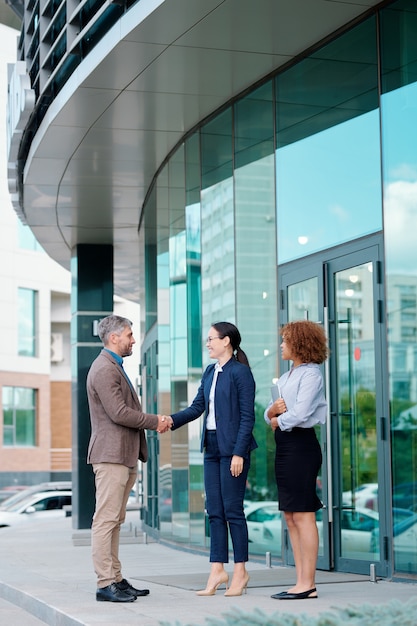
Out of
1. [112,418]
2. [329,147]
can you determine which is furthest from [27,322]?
[112,418]

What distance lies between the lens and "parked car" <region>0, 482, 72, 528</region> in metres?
23.7

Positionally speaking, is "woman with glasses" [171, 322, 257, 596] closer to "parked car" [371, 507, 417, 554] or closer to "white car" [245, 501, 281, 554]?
"parked car" [371, 507, 417, 554]

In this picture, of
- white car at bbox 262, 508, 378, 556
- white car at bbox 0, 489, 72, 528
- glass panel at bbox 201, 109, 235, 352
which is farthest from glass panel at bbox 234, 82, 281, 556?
white car at bbox 0, 489, 72, 528

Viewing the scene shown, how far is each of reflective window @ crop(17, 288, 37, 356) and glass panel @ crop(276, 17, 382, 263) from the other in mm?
38379

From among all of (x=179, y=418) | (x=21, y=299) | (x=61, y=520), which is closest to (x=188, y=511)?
(x=179, y=418)

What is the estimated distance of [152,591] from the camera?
8273 mm

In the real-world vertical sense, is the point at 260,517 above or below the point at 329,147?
below

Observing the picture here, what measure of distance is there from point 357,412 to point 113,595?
2.98 metres

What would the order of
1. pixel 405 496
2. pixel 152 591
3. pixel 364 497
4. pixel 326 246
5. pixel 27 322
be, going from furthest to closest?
pixel 27 322
pixel 326 246
pixel 364 497
pixel 405 496
pixel 152 591

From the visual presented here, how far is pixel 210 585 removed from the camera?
770 cm

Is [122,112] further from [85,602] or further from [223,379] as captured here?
[85,602]

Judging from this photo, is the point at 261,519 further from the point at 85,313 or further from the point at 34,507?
the point at 34,507

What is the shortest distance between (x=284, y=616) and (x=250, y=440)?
8.89 ft

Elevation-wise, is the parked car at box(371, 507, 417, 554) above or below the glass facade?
below
